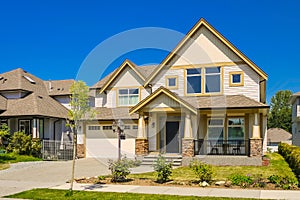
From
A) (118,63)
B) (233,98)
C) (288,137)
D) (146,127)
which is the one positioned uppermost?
(118,63)

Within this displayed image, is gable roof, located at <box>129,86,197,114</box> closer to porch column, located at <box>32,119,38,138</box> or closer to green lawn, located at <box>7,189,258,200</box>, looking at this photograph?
green lawn, located at <box>7,189,258,200</box>

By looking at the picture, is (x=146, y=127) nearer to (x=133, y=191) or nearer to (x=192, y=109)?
(x=192, y=109)

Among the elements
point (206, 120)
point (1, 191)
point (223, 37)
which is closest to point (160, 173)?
point (1, 191)

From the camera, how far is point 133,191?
39.5 feet

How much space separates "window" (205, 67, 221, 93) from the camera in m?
22.4

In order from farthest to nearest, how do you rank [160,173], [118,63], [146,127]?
[118,63]
[146,127]
[160,173]

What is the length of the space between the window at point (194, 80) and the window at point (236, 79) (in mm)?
1981

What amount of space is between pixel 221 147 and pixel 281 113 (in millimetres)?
60118

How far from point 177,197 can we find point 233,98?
11772 millimetres

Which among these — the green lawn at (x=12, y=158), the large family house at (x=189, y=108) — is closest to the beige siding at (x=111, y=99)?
the large family house at (x=189, y=108)

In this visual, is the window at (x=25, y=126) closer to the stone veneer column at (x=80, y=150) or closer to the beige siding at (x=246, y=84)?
the stone veneer column at (x=80, y=150)

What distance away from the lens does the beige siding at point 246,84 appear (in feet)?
71.0

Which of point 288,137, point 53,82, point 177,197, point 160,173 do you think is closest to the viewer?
point 177,197

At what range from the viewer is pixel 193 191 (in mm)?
11953
